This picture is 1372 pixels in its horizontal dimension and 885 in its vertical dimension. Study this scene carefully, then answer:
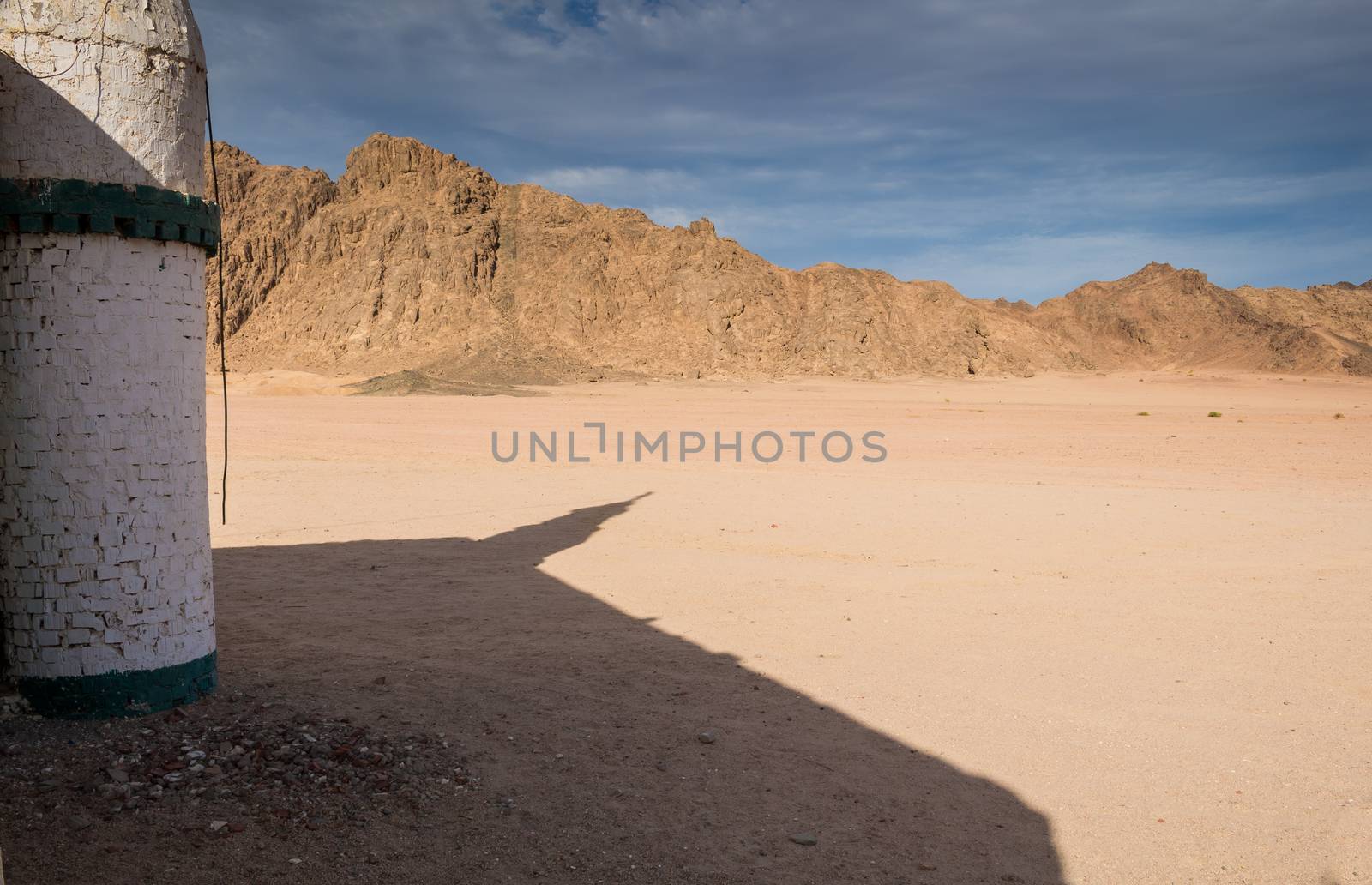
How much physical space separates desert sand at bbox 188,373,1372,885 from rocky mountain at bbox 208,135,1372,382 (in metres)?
56.7

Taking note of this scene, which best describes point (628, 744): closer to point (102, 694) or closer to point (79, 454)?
point (102, 694)

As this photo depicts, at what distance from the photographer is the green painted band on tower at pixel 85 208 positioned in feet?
16.5

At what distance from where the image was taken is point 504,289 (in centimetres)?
8319

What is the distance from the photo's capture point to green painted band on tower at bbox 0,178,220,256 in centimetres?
504

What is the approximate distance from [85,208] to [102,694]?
8.50 ft

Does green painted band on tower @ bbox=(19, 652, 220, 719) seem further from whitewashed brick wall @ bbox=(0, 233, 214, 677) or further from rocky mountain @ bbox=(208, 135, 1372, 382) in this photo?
rocky mountain @ bbox=(208, 135, 1372, 382)

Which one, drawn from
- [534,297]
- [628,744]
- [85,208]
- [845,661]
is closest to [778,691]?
[845,661]

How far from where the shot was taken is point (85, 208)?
5.09 m

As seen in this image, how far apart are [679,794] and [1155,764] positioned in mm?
2746

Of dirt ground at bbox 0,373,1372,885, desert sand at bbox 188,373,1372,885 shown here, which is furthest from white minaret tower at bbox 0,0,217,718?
desert sand at bbox 188,373,1372,885

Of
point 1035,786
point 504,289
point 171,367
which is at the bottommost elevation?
point 1035,786

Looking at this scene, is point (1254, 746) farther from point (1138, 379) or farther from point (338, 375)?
point (1138, 379)

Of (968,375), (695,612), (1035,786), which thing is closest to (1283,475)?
(695,612)

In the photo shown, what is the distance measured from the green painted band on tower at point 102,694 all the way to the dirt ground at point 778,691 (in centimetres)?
14
